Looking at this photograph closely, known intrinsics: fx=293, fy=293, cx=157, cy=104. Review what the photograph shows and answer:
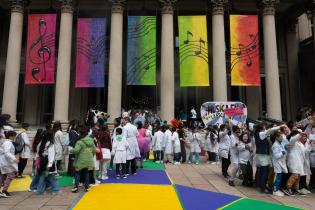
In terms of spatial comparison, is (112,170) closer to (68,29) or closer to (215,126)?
(215,126)

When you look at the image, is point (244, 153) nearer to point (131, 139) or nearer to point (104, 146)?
point (131, 139)

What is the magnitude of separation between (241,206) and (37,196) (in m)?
5.50

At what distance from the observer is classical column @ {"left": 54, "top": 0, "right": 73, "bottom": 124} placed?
20.9m

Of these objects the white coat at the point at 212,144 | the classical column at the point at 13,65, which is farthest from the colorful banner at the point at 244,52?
the classical column at the point at 13,65

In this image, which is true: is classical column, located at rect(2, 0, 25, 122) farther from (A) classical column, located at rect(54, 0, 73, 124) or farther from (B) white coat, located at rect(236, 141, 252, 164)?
(B) white coat, located at rect(236, 141, 252, 164)

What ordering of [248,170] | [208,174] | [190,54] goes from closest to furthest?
1. [248,170]
2. [208,174]
3. [190,54]

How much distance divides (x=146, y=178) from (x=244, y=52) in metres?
14.3

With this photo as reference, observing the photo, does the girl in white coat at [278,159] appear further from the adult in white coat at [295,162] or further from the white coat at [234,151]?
the white coat at [234,151]

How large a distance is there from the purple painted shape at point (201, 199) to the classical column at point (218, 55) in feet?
43.4

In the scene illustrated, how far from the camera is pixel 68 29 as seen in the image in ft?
71.4

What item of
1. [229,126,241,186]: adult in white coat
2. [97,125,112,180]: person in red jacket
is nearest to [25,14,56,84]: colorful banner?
[97,125,112,180]: person in red jacket

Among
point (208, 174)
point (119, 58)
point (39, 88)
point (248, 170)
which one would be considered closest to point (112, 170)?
point (208, 174)

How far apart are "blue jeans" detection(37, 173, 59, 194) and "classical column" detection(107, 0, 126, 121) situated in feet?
40.5

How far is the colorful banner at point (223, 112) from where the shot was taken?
15602 mm
